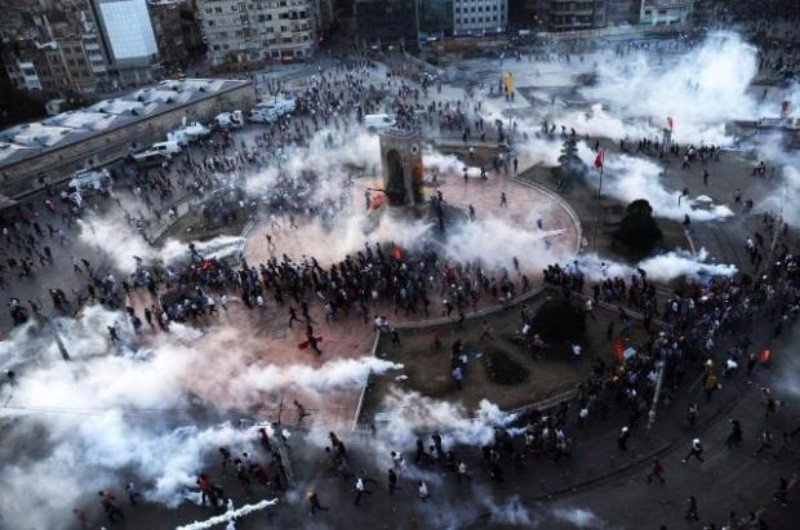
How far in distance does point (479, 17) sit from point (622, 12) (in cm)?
1943

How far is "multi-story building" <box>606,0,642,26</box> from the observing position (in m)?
83.8

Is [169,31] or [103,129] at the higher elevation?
[169,31]

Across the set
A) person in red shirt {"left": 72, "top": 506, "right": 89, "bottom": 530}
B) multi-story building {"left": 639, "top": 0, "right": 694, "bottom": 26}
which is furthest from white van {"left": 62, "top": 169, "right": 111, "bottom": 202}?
multi-story building {"left": 639, "top": 0, "right": 694, "bottom": 26}

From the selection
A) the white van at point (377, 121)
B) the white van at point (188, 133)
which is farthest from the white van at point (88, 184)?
the white van at point (377, 121)

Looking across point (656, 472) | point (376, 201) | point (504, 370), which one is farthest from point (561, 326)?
point (376, 201)

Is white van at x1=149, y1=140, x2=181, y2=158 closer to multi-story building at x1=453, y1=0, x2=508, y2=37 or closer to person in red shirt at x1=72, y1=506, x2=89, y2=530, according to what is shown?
person in red shirt at x1=72, y1=506, x2=89, y2=530

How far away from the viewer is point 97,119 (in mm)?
55250

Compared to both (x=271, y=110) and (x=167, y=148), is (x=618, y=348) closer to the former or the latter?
(x=167, y=148)

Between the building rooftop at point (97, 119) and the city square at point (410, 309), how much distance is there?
1.11ft

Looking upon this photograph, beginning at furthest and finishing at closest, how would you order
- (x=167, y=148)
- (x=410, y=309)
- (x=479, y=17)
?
1. (x=479, y=17)
2. (x=167, y=148)
3. (x=410, y=309)

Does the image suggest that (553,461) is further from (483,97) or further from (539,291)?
(483,97)

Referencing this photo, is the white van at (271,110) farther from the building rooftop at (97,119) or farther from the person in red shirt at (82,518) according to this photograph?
the person in red shirt at (82,518)

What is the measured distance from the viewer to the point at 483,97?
6328cm

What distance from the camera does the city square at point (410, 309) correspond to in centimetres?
2111
